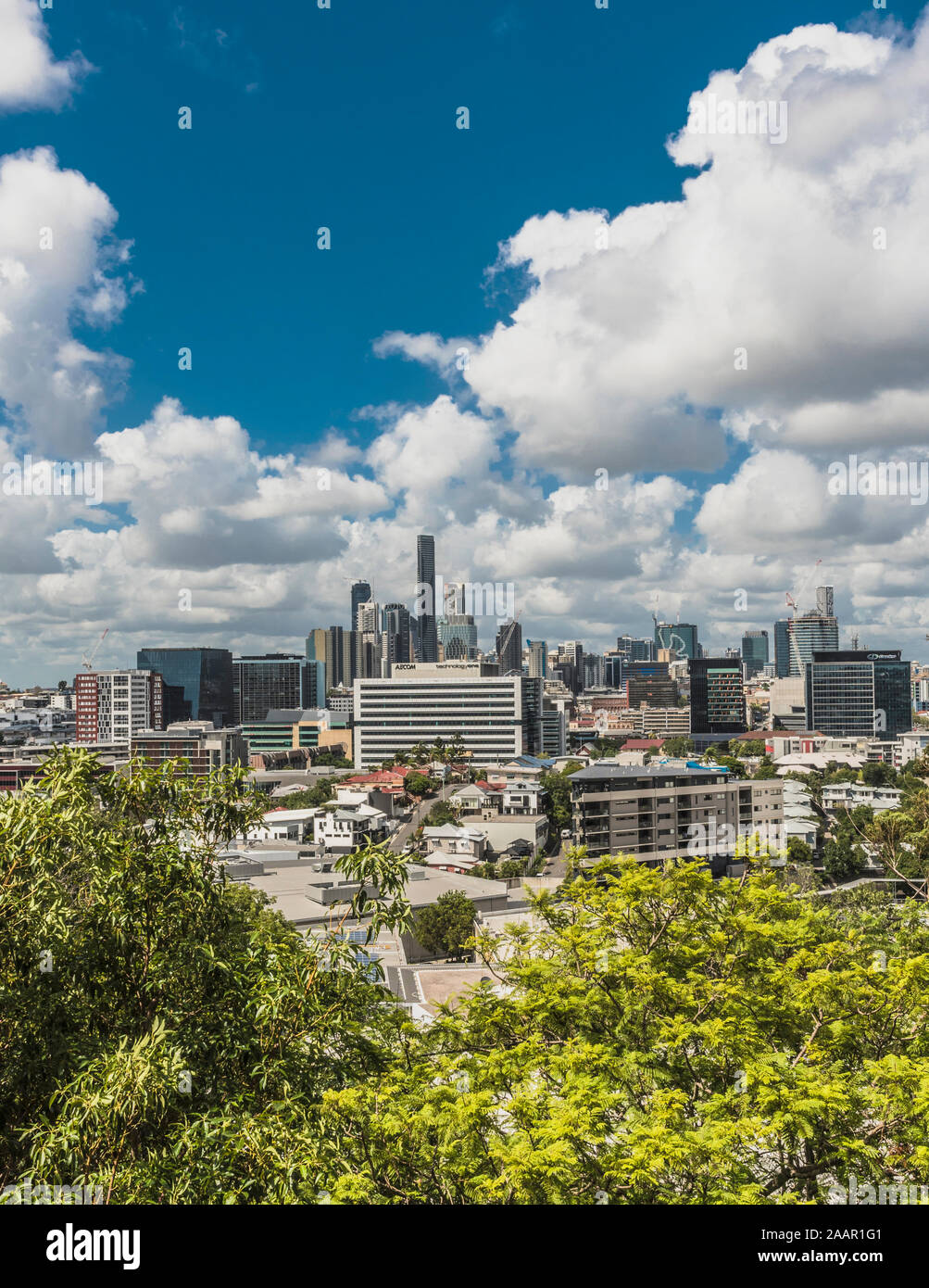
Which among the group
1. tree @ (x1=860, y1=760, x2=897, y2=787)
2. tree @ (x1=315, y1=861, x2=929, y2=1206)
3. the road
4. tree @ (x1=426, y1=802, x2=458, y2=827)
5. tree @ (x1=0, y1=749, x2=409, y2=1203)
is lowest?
tree @ (x1=860, y1=760, x2=897, y2=787)

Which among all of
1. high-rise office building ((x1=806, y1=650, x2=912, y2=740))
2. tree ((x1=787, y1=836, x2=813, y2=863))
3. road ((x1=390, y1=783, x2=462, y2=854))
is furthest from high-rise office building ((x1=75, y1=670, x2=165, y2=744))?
high-rise office building ((x1=806, y1=650, x2=912, y2=740))

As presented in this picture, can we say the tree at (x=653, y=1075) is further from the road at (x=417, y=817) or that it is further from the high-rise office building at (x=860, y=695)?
the high-rise office building at (x=860, y=695)

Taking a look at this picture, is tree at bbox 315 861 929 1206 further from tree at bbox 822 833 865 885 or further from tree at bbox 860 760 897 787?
tree at bbox 860 760 897 787

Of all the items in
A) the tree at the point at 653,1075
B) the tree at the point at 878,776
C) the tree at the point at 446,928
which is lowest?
the tree at the point at 878,776

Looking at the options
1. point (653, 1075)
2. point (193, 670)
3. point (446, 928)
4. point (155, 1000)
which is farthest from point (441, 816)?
point (193, 670)

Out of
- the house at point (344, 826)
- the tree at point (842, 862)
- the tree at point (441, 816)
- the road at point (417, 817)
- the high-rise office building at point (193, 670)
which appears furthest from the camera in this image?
the high-rise office building at point (193, 670)

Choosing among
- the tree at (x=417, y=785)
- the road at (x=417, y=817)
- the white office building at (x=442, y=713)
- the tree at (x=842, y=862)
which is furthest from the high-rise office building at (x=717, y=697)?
the tree at (x=842, y=862)

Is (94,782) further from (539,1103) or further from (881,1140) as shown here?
(881,1140)
